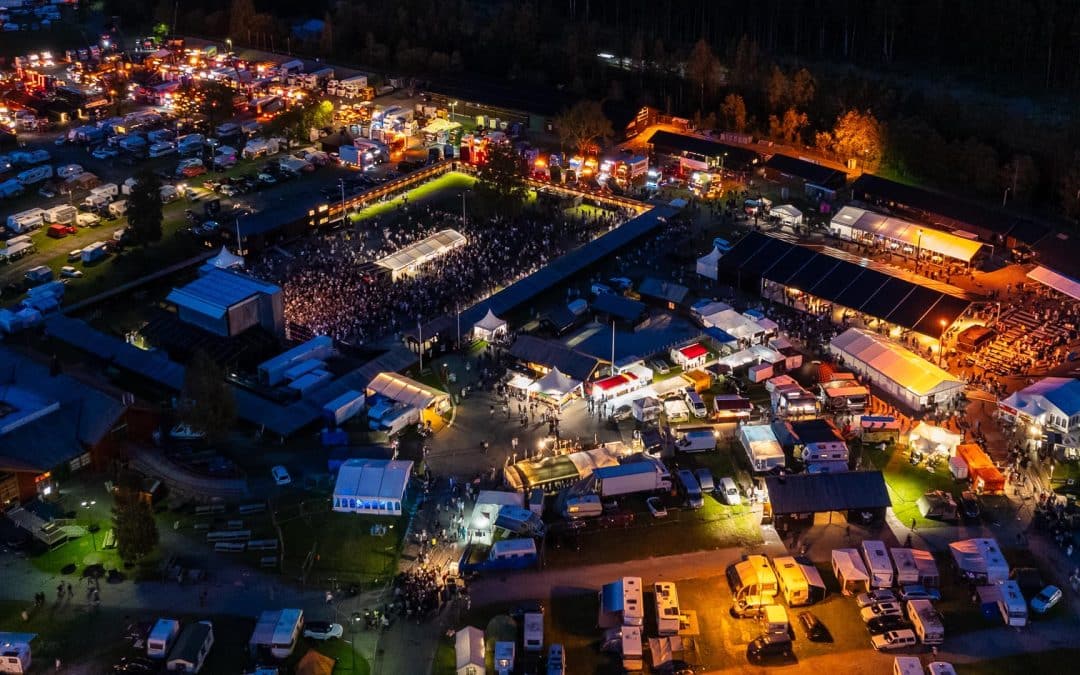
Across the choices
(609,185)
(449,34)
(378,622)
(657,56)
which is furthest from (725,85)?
(378,622)

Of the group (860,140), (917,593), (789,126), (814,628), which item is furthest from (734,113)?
(814,628)

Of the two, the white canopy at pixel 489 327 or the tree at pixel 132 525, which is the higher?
the white canopy at pixel 489 327

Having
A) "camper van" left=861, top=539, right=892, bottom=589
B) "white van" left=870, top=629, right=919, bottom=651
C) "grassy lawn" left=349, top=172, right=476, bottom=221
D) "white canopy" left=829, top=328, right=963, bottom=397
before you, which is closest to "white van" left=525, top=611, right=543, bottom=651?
"white van" left=870, top=629, right=919, bottom=651

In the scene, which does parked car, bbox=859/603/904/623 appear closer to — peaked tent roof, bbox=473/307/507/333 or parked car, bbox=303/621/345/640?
parked car, bbox=303/621/345/640

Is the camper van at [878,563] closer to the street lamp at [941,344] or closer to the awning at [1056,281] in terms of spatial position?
the street lamp at [941,344]

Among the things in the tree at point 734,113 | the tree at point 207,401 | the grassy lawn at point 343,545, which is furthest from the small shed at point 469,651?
the tree at point 734,113
